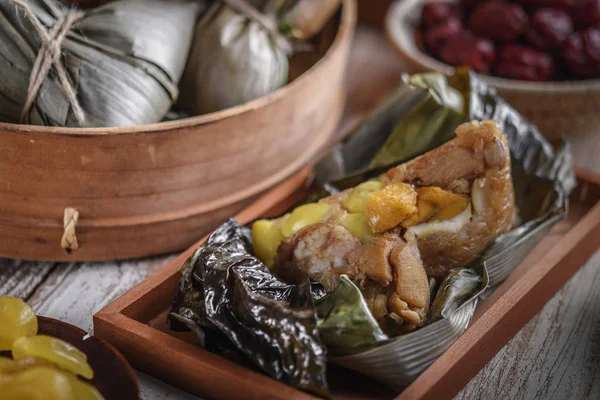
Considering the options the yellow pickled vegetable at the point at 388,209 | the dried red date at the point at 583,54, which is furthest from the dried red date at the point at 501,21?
the yellow pickled vegetable at the point at 388,209

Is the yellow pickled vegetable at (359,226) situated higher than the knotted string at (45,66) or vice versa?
the knotted string at (45,66)

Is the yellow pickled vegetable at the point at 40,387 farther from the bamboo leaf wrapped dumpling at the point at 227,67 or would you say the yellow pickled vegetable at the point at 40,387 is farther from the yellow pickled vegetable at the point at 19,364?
the bamboo leaf wrapped dumpling at the point at 227,67

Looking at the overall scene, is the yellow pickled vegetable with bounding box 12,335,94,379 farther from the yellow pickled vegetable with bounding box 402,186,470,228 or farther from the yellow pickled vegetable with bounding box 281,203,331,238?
the yellow pickled vegetable with bounding box 402,186,470,228

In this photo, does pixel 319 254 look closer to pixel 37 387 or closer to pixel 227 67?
pixel 37 387

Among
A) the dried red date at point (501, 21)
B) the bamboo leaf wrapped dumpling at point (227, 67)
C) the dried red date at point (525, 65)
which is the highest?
the bamboo leaf wrapped dumpling at point (227, 67)

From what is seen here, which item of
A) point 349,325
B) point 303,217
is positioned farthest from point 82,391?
point 303,217

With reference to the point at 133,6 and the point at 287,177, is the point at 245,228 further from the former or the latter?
the point at 133,6
